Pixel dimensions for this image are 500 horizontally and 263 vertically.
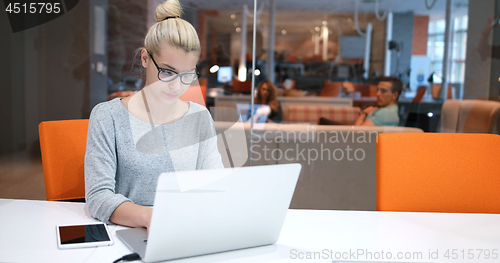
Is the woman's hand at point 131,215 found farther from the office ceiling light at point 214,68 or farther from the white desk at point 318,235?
the office ceiling light at point 214,68

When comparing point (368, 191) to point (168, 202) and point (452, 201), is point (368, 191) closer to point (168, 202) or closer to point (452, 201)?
point (452, 201)

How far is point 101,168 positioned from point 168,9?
551mm

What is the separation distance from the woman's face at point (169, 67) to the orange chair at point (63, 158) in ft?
1.37

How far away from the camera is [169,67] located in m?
1.31

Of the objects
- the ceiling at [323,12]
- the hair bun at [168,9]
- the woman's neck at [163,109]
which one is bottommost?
the woman's neck at [163,109]

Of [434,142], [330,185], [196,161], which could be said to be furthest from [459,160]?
[330,185]

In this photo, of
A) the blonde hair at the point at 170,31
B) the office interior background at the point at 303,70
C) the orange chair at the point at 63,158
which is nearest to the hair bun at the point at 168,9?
the blonde hair at the point at 170,31

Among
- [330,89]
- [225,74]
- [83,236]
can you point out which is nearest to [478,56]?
[330,89]

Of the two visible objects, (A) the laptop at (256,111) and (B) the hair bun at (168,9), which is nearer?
(B) the hair bun at (168,9)

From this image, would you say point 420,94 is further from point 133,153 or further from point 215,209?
point 215,209

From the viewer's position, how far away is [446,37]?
15.7 ft

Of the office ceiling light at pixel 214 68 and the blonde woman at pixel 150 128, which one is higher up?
the office ceiling light at pixel 214 68

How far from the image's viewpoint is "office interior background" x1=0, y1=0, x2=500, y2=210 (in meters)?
3.20

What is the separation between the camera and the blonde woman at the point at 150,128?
1229 mm
